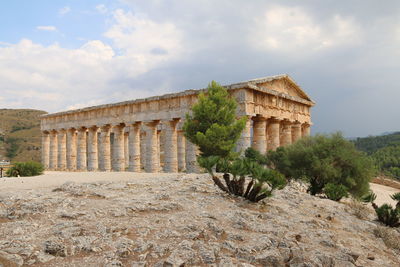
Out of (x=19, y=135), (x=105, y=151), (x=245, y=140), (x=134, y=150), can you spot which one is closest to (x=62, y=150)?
(x=105, y=151)

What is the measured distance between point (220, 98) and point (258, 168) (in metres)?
8.59

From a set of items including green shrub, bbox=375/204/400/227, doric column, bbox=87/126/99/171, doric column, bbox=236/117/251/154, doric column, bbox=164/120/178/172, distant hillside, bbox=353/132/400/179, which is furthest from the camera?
distant hillside, bbox=353/132/400/179

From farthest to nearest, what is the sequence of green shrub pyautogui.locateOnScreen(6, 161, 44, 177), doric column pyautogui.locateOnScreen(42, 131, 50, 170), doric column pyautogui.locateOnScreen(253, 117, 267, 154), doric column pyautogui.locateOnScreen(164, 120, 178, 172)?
doric column pyautogui.locateOnScreen(42, 131, 50, 170) → doric column pyautogui.locateOnScreen(164, 120, 178, 172) → doric column pyautogui.locateOnScreen(253, 117, 267, 154) → green shrub pyautogui.locateOnScreen(6, 161, 44, 177)

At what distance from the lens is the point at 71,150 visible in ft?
108

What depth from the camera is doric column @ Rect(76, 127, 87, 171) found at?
31094 mm

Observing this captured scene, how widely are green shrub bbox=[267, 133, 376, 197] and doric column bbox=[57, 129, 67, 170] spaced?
80.3 feet

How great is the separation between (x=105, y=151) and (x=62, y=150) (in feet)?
25.8

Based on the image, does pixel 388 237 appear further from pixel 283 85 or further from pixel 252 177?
pixel 283 85

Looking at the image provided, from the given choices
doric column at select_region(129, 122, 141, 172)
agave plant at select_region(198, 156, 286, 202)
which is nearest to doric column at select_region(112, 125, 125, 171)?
doric column at select_region(129, 122, 141, 172)

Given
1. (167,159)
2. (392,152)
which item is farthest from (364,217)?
(392,152)

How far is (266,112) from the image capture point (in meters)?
23.1

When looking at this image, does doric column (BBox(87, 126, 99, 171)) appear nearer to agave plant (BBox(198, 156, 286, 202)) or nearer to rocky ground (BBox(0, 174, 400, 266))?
rocky ground (BBox(0, 174, 400, 266))

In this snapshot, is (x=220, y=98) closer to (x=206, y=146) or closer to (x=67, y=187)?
(x=206, y=146)

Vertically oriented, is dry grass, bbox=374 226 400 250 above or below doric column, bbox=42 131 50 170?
below
